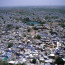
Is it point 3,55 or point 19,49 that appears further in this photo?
point 19,49

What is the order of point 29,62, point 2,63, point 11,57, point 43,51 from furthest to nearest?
1. point 43,51
2. point 11,57
3. point 29,62
4. point 2,63

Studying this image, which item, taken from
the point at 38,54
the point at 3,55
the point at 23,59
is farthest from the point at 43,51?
the point at 3,55

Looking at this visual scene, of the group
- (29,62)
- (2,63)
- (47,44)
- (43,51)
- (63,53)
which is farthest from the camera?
(47,44)

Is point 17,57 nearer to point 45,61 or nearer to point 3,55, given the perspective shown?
point 3,55

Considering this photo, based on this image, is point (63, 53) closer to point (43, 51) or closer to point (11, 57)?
point (43, 51)

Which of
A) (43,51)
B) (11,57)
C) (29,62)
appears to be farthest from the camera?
(43,51)

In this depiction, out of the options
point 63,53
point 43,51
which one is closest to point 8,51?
point 43,51

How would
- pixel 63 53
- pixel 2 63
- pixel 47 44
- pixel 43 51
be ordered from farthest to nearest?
pixel 47 44 < pixel 43 51 < pixel 63 53 < pixel 2 63

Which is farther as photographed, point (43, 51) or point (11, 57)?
point (43, 51)
